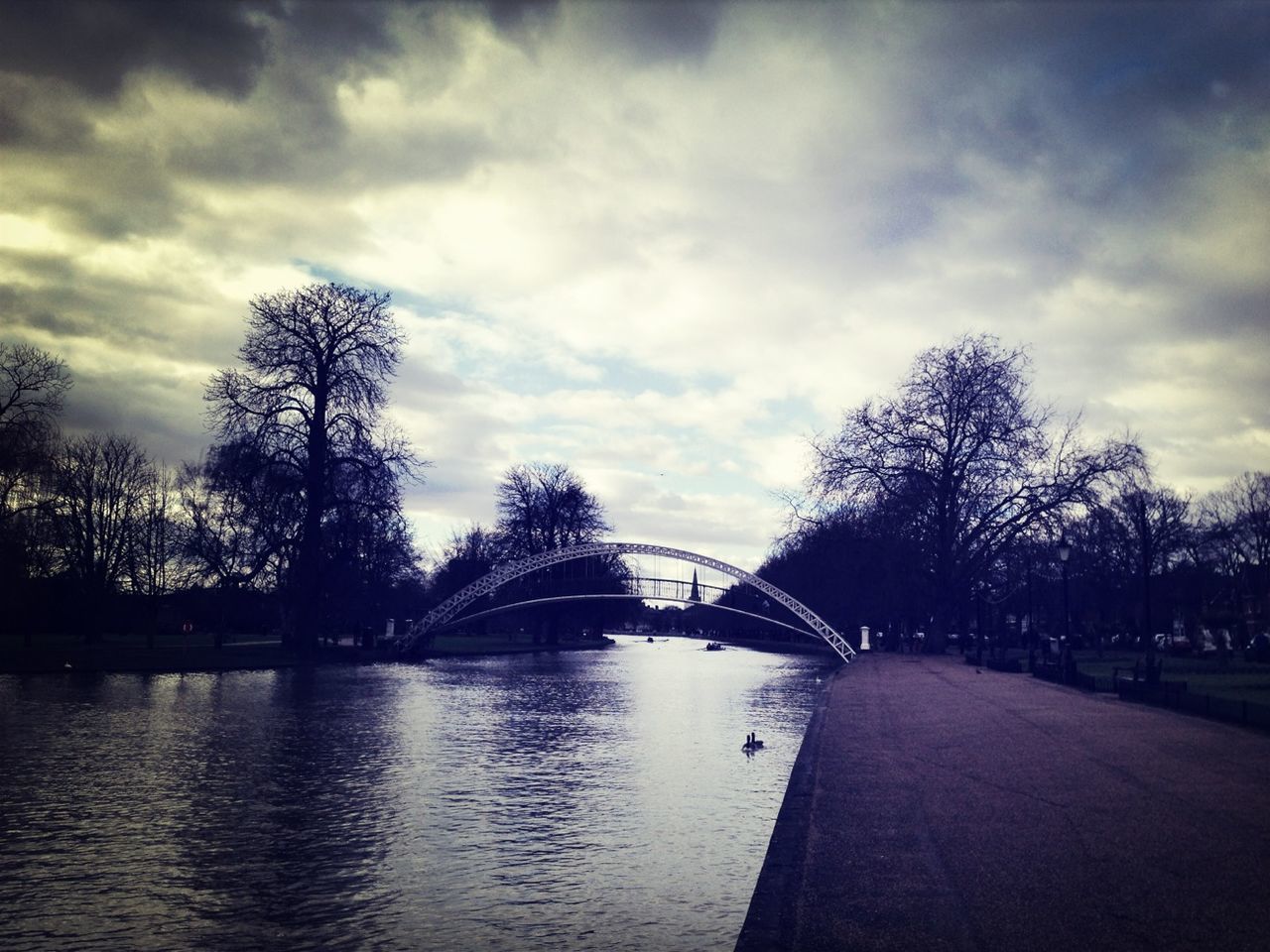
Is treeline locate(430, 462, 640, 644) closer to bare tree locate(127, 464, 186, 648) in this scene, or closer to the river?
bare tree locate(127, 464, 186, 648)

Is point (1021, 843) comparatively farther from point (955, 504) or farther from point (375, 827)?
point (955, 504)

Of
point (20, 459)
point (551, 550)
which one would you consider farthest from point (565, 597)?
point (20, 459)

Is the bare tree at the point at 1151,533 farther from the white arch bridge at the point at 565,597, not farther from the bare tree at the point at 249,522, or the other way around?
the bare tree at the point at 249,522

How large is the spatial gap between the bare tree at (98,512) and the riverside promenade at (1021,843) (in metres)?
49.3

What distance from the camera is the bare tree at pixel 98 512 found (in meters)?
55.8

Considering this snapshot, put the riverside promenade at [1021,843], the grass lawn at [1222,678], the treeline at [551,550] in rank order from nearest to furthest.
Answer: the riverside promenade at [1021,843] < the grass lawn at [1222,678] < the treeline at [551,550]

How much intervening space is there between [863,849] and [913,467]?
48.1 m

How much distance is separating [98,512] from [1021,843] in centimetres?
6259

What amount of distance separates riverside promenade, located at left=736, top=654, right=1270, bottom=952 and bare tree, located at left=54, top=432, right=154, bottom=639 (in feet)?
162

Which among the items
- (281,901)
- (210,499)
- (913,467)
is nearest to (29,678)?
(210,499)

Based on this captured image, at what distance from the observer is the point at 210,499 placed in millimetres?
61375

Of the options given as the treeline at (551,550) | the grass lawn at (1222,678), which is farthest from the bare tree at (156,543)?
the grass lawn at (1222,678)

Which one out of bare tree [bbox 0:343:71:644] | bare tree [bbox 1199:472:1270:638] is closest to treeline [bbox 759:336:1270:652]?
bare tree [bbox 1199:472:1270:638]

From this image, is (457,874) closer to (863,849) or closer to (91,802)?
(863,849)
